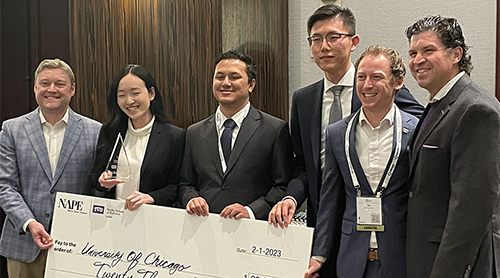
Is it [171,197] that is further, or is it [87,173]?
[87,173]

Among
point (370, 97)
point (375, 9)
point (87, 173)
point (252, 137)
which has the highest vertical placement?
point (375, 9)

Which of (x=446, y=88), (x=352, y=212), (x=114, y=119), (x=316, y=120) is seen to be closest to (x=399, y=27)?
(x=316, y=120)

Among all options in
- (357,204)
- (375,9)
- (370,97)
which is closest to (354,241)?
(357,204)

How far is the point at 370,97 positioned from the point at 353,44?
1.74 ft

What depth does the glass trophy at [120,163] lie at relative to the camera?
2537 millimetres

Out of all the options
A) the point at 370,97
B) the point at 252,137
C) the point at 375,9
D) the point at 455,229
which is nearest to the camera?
the point at 455,229

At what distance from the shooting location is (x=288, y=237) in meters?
2.18

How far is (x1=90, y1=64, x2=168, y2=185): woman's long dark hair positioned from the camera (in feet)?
8.75

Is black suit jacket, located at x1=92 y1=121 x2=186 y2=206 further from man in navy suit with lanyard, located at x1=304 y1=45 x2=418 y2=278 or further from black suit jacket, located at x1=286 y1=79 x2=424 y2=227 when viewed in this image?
man in navy suit with lanyard, located at x1=304 y1=45 x2=418 y2=278

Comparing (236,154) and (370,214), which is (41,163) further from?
(370,214)

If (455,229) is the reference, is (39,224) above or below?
below

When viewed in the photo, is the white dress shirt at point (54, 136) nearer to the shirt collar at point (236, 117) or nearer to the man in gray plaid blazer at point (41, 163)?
the man in gray plaid blazer at point (41, 163)

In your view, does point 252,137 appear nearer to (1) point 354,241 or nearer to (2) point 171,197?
(2) point 171,197

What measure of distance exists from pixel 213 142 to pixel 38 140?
961 millimetres
